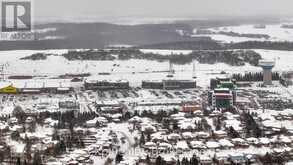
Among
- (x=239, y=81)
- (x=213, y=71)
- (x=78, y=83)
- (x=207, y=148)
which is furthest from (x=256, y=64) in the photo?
(x=207, y=148)

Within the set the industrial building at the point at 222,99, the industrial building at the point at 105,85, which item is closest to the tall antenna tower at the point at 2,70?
the industrial building at the point at 105,85

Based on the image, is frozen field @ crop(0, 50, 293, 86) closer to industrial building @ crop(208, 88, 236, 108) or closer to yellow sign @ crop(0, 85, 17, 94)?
yellow sign @ crop(0, 85, 17, 94)

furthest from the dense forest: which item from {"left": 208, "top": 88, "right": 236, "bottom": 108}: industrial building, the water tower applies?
{"left": 208, "top": 88, "right": 236, "bottom": 108}: industrial building

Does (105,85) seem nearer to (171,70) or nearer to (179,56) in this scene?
(171,70)

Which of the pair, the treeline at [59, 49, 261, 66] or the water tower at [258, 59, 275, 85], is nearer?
the water tower at [258, 59, 275, 85]

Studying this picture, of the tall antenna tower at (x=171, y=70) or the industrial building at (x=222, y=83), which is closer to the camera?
the industrial building at (x=222, y=83)

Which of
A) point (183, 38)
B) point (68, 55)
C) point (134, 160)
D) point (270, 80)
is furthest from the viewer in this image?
point (183, 38)


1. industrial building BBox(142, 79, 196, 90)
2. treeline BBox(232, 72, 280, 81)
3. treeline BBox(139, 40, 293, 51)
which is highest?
treeline BBox(139, 40, 293, 51)

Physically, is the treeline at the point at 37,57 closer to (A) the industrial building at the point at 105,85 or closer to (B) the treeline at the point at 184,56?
(B) the treeline at the point at 184,56

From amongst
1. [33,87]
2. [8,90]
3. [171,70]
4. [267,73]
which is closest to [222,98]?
[267,73]

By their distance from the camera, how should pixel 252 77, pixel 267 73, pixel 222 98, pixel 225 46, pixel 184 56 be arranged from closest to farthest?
pixel 222 98 → pixel 267 73 → pixel 252 77 → pixel 184 56 → pixel 225 46

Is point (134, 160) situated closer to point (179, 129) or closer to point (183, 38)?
point (179, 129)
